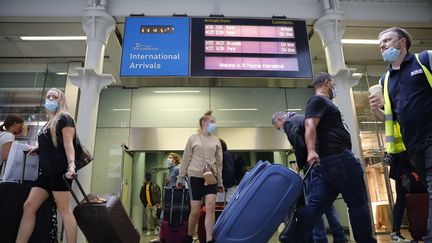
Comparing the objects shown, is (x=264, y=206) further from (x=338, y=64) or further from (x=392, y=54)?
(x=338, y=64)

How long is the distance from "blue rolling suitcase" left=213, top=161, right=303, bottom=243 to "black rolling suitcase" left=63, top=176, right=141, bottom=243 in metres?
0.93

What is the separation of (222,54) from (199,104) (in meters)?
3.86

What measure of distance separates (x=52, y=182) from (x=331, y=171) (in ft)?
7.55

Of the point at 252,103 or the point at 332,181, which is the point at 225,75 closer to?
the point at 332,181

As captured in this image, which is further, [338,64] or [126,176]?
[126,176]

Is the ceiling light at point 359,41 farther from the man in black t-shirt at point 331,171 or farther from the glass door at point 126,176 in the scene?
the glass door at point 126,176

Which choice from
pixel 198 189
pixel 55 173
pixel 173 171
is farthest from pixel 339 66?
pixel 55 173

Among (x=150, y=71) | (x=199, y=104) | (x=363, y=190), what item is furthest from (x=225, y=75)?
(x=199, y=104)

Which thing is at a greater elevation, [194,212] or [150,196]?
[150,196]

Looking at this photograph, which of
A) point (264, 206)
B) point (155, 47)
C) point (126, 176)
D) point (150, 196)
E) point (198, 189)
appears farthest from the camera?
point (150, 196)

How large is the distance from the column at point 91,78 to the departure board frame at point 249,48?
1.47 metres

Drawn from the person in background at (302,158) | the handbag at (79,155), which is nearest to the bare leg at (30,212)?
the handbag at (79,155)

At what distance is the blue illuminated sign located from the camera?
4.50 metres

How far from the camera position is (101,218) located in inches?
103
